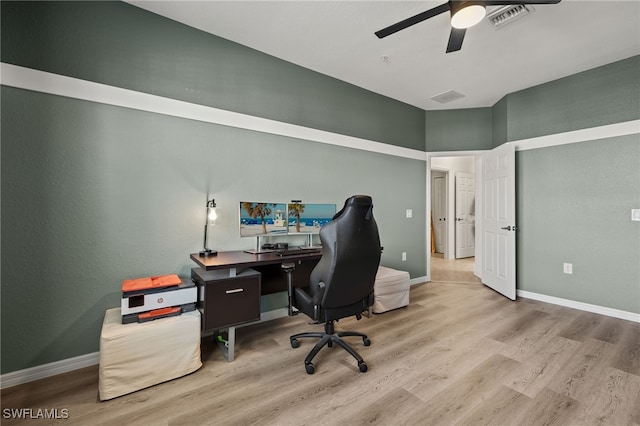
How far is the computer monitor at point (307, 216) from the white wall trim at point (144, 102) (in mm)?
811

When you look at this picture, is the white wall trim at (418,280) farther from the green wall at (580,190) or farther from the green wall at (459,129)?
the green wall at (459,129)

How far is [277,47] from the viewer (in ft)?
9.47

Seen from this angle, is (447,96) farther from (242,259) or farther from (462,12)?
(242,259)

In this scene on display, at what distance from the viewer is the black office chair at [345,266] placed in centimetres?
187

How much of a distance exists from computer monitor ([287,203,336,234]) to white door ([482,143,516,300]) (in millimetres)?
2472

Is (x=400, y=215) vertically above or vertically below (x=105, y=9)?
below

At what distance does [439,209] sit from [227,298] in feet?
20.2

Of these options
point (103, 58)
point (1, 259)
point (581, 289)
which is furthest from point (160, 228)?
point (581, 289)

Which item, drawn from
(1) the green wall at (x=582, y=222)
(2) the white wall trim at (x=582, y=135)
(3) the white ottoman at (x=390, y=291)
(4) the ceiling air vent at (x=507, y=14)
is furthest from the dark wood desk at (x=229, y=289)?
(2) the white wall trim at (x=582, y=135)

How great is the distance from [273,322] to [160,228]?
1.45m

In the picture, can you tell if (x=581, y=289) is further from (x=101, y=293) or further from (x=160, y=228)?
(x=101, y=293)

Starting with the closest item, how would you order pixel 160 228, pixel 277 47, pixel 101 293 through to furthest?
pixel 101 293
pixel 160 228
pixel 277 47

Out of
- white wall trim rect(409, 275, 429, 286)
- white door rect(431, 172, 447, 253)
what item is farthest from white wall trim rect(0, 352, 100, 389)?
white door rect(431, 172, 447, 253)

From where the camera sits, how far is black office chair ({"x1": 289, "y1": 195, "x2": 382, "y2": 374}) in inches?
73.4
